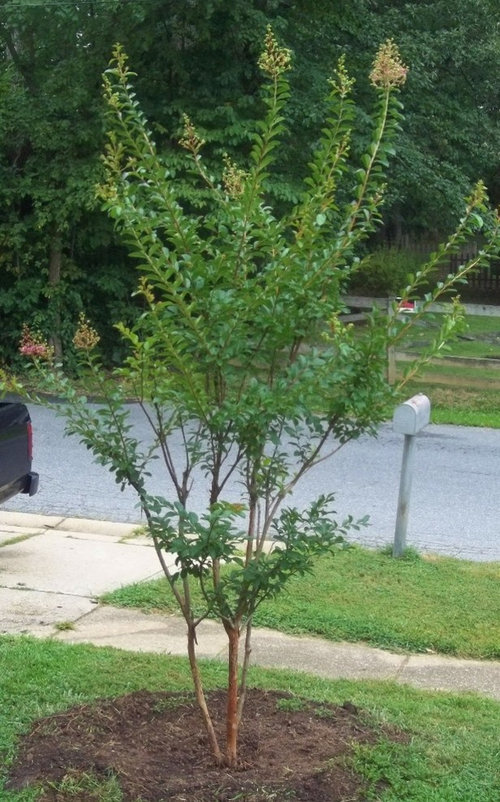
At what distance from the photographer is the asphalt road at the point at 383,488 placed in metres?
8.79

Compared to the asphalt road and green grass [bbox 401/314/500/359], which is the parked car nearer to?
the asphalt road

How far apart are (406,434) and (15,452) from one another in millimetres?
2763

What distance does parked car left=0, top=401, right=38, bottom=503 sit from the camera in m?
7.52

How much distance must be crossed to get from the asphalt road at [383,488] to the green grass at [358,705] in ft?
9.46

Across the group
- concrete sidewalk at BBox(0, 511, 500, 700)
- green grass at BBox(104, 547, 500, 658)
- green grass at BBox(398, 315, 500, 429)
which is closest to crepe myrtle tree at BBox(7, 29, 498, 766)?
concrete sidewalk at BBox(0, 511, 500, 700)

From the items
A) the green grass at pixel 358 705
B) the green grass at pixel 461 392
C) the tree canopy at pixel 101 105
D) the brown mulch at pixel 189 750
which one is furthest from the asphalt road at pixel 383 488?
the tree canopy at pixel 101 105

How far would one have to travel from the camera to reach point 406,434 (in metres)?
7.64

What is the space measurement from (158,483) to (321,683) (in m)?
5.31

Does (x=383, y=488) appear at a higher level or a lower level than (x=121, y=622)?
lower

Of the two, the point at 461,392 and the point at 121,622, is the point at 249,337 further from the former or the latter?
the point at 461,392

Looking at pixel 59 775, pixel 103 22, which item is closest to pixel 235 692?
pixel 59 775

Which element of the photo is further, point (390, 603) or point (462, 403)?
point (462, 403)

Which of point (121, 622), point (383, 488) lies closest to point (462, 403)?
point (383, 488)

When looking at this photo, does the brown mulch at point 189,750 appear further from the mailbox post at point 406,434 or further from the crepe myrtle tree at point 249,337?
the mailbox post at point 406,434
